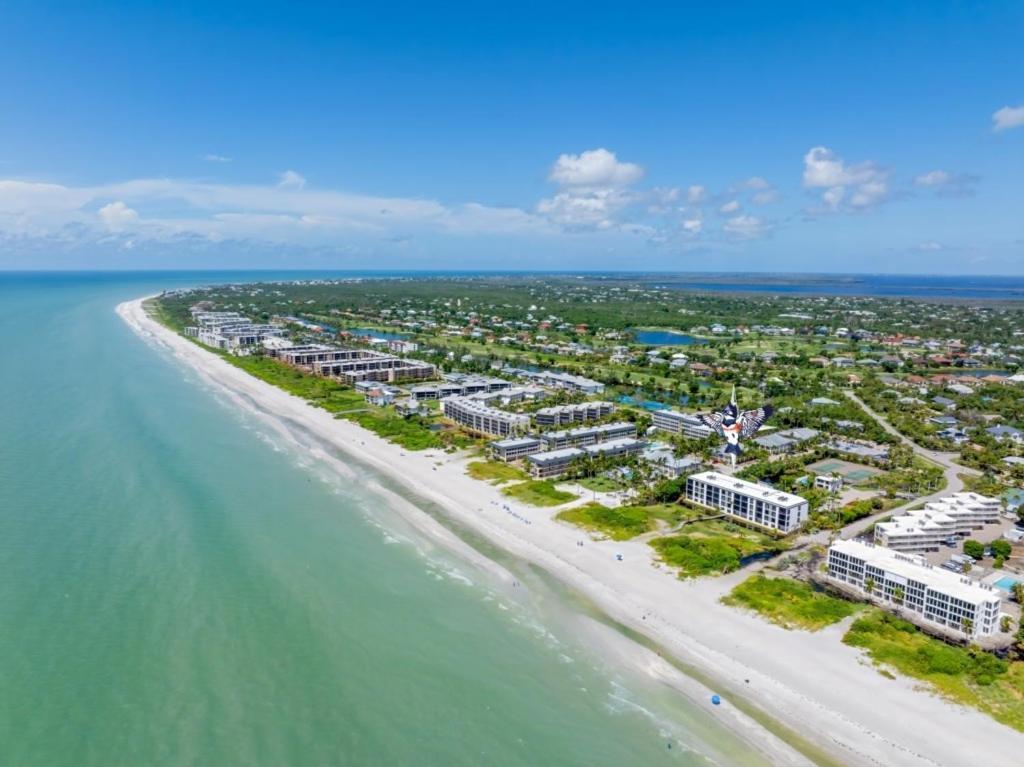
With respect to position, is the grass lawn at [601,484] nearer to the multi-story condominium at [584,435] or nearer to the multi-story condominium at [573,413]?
the multi-story condominium at [584,435]

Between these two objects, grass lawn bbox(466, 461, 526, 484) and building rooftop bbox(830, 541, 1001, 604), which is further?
grass lawn bbox(466, 461, 526, 484)

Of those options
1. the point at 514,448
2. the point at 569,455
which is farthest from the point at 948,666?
the point at 514,448

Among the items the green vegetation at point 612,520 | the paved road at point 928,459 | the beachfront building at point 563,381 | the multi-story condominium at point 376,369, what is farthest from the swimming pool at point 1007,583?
the multi-story condominium at point 376,369


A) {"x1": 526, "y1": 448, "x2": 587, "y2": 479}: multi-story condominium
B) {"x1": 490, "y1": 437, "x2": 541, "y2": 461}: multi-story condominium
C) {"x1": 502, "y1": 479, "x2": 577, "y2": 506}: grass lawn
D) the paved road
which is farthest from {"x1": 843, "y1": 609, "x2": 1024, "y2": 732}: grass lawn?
{"x1": 490, "y1": 437, "x2": 541, "y2": 461}: multi-story condominium

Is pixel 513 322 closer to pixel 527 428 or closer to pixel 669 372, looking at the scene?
pixel 669 372

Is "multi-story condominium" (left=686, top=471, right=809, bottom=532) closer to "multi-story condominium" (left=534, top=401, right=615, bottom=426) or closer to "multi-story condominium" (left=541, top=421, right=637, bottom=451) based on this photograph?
"multi-story condominium" (left=541, top=421, right=637, bottom=451)

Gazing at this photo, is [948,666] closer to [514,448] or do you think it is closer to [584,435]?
[514,448]
